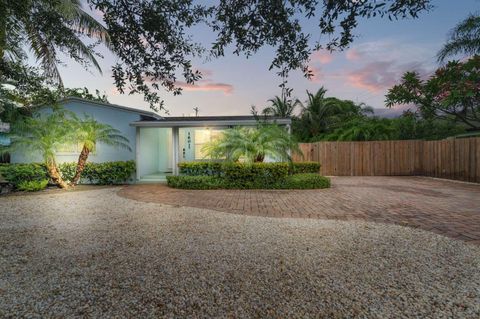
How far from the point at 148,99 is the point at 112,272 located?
220 centimetres

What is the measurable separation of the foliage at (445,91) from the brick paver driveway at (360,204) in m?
3.75

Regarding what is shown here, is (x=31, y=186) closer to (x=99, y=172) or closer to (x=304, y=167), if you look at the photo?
(x=99, y=172)

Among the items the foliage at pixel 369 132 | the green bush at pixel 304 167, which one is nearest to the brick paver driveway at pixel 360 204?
the green bush at pixel 304 167

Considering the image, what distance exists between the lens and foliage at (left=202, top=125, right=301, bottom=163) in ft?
32.3

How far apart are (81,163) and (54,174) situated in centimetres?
99

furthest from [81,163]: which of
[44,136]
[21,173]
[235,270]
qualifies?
[235,270]

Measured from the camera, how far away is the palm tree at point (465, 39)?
10.2 m

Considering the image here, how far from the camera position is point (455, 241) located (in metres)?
4.04

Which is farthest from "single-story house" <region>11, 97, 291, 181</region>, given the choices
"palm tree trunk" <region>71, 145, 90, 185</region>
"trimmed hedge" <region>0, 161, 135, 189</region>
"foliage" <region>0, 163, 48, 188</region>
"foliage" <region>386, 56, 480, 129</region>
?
"foliage" <region>386, 56, 480, 129</region>

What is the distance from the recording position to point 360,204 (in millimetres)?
6805

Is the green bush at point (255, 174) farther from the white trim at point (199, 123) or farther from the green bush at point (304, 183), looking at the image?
the white trim at point (199, 123)

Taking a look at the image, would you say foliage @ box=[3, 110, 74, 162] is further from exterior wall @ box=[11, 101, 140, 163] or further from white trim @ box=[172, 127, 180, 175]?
white trim @ box=[172, 127, 180, 175]

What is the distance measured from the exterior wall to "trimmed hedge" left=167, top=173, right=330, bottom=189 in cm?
382

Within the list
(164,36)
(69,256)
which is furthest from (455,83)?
(69,256)
